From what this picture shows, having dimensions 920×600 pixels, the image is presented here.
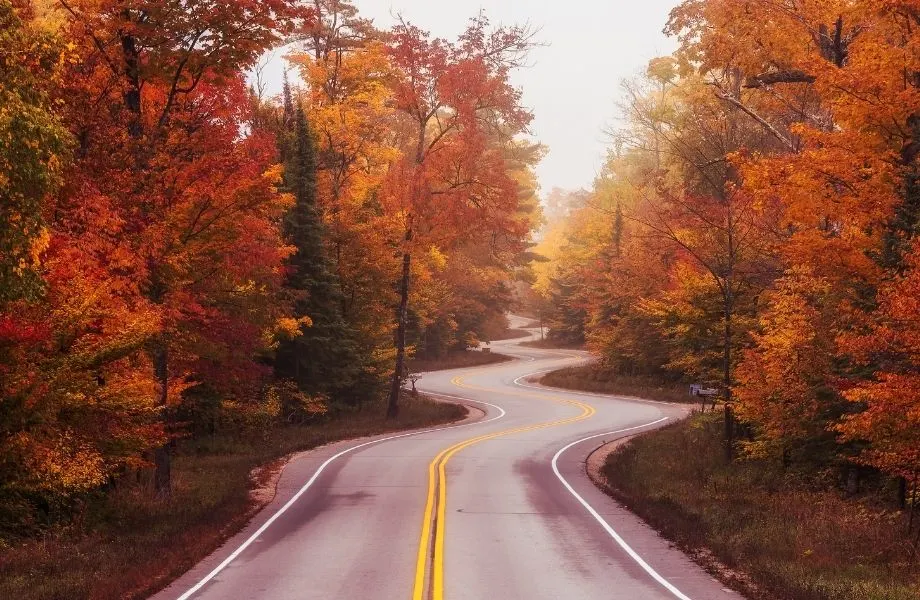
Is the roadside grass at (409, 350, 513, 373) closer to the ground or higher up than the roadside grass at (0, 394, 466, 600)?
higher up

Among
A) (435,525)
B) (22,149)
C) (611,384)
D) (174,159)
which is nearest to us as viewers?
(22,149)

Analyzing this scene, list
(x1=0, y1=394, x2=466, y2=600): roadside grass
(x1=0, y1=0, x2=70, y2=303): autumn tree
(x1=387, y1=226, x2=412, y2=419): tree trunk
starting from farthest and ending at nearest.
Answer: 1. (x1=387, y1=226, x2=412, y2=419): tree trunk
2. (x1=0, y1=394, x2=466, y2=600): roadside grass
3. (x1=0, y1=0, x2=70, y2=303): autumn tree

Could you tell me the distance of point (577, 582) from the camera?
12.5 meters

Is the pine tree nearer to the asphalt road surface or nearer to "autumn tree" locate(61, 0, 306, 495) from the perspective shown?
the asphalt road surface

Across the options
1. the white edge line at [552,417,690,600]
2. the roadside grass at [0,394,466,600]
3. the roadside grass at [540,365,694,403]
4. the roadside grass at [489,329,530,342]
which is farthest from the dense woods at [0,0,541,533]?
the roadside grass at [489,329,530,342]

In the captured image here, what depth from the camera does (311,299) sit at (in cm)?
3462

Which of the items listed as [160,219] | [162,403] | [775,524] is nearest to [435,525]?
[775,524]

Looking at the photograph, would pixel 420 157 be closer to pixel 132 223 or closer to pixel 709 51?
pixel 709 51

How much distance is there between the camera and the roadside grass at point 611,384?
157 ft

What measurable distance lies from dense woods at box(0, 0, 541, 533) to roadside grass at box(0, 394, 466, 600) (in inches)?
29.5

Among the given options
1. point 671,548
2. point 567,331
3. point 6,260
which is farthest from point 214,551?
point 567,331

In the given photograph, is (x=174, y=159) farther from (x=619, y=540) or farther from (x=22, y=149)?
(x=619, y=540)

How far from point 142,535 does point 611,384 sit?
130 feet

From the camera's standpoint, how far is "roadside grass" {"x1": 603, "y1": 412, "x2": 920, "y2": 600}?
12.5 meters
